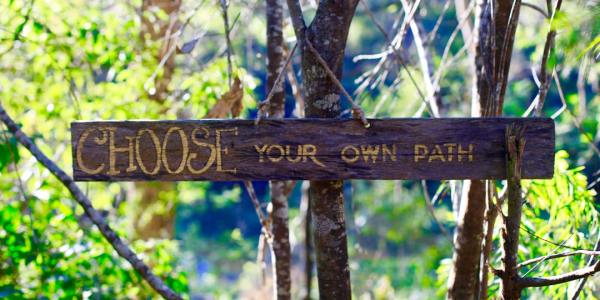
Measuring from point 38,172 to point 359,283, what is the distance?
25.0ft

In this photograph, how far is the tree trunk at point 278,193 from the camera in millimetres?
2725

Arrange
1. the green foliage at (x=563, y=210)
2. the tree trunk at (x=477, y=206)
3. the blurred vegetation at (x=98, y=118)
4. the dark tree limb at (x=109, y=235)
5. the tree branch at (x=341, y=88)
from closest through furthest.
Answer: the tree branch at (x=341, y=88)
the tree trunk at (x=477, y=206)
the dark tree limb at (x=109, y=235)
the green foliage at (x=563, y=210)
the blurred vegetation at (x=98, y=118)

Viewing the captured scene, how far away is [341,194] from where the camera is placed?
204 cm

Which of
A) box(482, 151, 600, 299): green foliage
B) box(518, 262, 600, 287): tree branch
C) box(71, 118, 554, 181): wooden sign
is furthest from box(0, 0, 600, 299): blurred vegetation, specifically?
box(518, 262, 600, 287): tree branch

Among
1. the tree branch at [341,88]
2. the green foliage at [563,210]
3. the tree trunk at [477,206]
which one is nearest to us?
the tree branch at [341,88]

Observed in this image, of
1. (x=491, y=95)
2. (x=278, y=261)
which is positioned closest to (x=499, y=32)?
(x=491, y=95)

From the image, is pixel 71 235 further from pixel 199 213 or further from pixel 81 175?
pixel 199 213

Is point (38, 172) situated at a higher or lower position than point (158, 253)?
higher

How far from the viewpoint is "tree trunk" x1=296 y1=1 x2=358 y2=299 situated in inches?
79.4

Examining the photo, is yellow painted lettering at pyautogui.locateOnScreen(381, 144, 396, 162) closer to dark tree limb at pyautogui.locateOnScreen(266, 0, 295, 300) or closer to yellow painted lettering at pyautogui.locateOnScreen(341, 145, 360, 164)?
yellow painted lettering at pyautogui.locateOnScreen(341, 145, 360, 164)

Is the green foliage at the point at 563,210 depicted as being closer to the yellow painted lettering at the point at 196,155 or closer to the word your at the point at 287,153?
the word your at the point at 287,153

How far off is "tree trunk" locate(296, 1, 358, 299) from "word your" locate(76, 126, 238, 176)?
0.32 metres

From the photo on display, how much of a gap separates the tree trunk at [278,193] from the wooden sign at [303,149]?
89 centimetres

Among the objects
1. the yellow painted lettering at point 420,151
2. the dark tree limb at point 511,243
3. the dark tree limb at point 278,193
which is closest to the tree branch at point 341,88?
the yellow painted lettering at point 420,151
